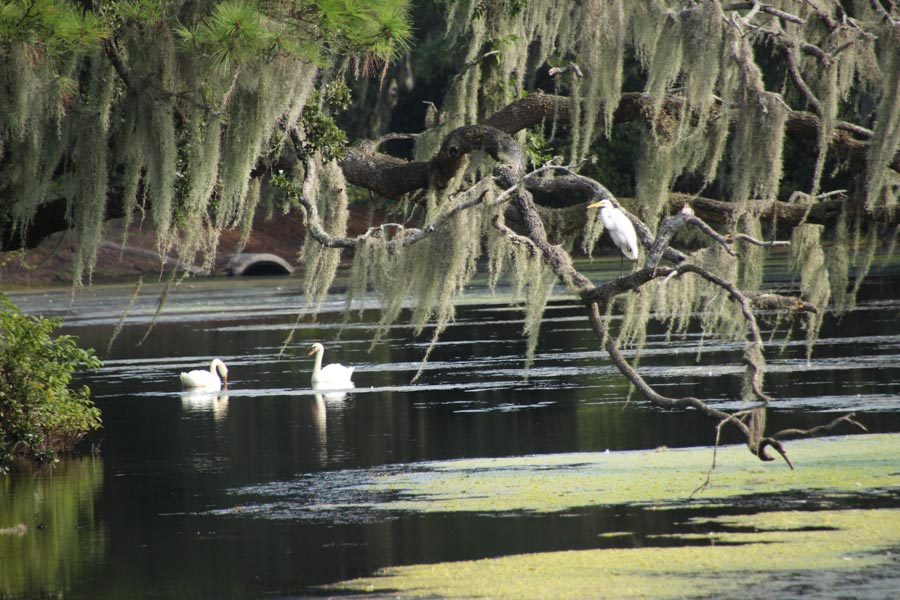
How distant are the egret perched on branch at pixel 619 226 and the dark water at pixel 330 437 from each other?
5.97 ft

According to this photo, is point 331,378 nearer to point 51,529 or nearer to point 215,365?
point 215,365

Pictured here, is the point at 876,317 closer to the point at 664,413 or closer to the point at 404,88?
the point at 664,413

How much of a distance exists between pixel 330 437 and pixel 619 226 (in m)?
4.38

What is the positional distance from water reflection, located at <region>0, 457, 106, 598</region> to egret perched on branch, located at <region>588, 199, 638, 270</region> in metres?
3.73

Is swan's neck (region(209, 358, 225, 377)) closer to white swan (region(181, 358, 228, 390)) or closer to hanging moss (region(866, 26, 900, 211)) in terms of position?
white swan (region(181, 358, 228, 390))

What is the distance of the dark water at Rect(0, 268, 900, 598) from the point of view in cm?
796

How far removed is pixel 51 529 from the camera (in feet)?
30.1

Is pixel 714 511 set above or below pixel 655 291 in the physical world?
below

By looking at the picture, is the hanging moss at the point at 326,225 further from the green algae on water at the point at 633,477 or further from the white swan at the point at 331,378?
the white swan at the point at 331,378

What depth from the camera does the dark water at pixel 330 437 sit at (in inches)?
313

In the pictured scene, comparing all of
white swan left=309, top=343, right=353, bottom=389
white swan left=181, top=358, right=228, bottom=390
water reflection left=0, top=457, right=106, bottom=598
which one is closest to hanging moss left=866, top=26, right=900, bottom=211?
water reflection left=0, top=457, right=106, bottom=598

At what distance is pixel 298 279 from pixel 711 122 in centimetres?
2988

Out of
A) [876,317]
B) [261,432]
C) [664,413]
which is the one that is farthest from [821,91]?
[876,317]

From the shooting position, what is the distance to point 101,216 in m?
7.98
